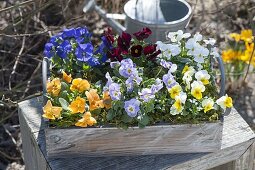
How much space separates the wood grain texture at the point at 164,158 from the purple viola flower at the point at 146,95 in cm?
20

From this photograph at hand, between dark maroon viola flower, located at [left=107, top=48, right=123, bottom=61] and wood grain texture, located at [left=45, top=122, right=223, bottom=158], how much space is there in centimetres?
23

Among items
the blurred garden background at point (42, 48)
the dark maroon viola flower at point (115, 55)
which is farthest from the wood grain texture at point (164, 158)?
the blurred garden background at point (42, 48)

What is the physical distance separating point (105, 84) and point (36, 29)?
149 cm

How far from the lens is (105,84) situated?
178 cm

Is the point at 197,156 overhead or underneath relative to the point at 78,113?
underneath

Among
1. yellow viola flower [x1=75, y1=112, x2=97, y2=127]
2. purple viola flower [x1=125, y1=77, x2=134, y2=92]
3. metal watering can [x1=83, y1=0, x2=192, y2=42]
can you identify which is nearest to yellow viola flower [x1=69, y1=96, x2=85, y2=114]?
yellow viola flower [x1=75, y1=112, x2=97, y2=127]

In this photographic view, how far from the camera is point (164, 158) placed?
1.75m

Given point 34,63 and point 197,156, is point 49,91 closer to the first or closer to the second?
point 197,156

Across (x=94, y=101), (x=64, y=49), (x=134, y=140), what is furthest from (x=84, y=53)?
(x=134, y=140)

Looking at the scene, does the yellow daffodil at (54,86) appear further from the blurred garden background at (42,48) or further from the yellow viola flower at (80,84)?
the blurred garden background at (42,48)

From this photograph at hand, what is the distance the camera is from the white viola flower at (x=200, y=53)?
177 cm

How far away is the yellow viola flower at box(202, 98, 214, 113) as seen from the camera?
64.8 inches

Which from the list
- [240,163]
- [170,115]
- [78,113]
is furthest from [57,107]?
[240,163]

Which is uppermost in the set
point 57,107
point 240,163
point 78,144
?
point 57,107
